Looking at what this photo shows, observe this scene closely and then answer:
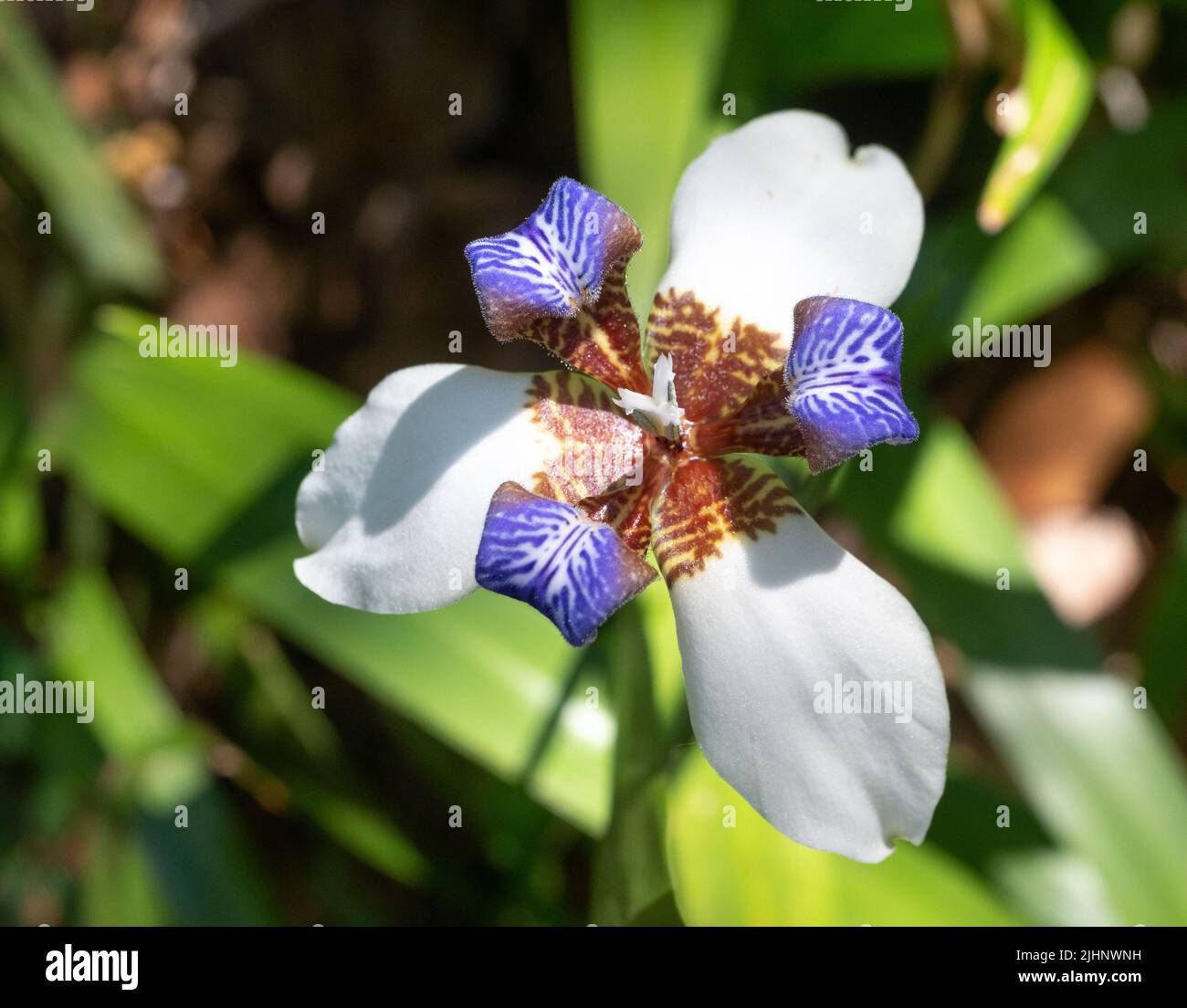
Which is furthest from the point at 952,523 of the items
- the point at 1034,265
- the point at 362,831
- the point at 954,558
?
the point at 362,831

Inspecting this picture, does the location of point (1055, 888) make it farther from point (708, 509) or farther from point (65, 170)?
point (65, 170)

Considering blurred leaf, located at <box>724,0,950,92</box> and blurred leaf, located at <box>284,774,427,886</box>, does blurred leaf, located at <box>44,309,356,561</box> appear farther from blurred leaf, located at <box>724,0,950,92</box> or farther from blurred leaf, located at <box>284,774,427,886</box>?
blurred leaf, located at <box>724,0,950,92</box>

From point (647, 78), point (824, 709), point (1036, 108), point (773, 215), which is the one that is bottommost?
point (824, 709)

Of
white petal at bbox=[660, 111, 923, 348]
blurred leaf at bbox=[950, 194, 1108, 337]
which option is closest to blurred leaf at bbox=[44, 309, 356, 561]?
white petal at bbox=[660, 111, 923, 348]

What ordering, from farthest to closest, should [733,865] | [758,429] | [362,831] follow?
[362,831] → [733,865] → [758,429]

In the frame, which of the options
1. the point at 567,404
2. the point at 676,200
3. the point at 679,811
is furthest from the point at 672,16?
the point at 679,811

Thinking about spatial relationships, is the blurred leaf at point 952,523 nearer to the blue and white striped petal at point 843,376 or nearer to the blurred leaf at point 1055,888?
the blurred leaf at point 1055,888

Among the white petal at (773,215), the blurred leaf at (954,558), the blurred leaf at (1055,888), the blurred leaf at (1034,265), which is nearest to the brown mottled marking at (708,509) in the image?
the white petal at (773,215)
